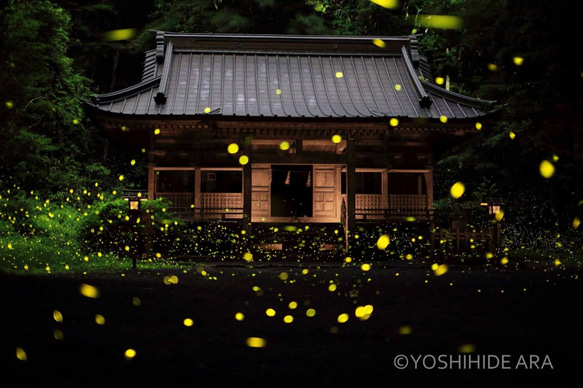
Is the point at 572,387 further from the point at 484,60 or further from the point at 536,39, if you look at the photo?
the point at 484,60

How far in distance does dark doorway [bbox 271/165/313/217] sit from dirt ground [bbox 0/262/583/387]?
1099cm

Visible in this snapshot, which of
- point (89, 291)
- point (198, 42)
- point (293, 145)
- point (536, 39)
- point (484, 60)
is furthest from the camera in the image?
point (484, 60)

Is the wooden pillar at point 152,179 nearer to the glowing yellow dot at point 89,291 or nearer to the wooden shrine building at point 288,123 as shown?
the wooden shrine building at point 288,123

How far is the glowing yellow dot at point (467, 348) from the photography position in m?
4.30

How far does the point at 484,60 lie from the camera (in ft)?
80.2

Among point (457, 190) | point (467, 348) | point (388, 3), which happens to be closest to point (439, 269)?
point (467, 348)

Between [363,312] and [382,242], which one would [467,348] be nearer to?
[363,312]

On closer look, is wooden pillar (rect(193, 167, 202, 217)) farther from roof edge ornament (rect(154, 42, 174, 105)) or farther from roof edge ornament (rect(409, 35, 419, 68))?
roof edge ornament (rect(409, 35, 419, 68))

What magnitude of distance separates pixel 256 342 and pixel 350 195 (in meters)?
11.6

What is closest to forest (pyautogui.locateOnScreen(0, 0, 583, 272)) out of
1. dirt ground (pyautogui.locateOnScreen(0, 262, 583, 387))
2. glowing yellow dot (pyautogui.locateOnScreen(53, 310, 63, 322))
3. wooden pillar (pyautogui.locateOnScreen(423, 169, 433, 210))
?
wooden pillar (pyautogui.locateOnScreen(423, 169, 433, 210))

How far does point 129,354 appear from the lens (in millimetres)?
4148

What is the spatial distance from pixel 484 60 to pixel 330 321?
2140 cm

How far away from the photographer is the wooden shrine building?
16156 mm

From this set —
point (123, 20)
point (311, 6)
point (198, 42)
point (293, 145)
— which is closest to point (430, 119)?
point (293, 145)
